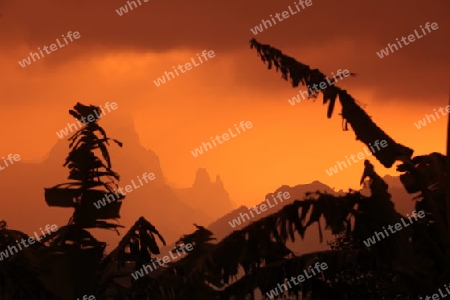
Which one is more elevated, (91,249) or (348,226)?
(91,249)

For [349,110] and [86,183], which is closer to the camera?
[349,110]

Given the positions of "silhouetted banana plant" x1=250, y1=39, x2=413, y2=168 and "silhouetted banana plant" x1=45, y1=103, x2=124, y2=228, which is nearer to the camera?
"silhouetted banana plant" x1=250, y1=39, x2=413, y2=168

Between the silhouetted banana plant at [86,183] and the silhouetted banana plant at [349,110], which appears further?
the silhouetted banana plant at [86,183]

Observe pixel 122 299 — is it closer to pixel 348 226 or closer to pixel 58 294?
pixel 58 294

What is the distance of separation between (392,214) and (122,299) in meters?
4.56

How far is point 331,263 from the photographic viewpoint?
751cm

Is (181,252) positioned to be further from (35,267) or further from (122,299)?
(35,267)

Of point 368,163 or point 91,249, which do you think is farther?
point 91,249

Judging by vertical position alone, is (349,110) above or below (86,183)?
below

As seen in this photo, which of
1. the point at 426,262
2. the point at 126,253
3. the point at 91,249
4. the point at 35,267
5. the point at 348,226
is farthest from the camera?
the point at 126,253

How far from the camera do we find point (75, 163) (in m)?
9.66

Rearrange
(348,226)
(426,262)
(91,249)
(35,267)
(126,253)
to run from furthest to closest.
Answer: (126,253) < (91,249) < (35,267) < (348,226) < (426,262)

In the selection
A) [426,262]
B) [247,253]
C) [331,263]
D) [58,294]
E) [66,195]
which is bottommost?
[426,262]

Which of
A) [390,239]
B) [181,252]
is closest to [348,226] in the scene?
[390,239]
